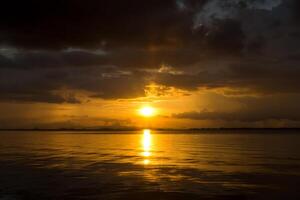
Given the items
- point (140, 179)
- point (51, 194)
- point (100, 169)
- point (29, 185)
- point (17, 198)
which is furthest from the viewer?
point (100, 169)

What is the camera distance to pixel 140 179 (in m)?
31.2

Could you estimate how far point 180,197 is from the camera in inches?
935

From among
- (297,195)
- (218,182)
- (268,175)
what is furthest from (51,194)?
(268,175)

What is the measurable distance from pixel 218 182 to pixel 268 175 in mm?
6848

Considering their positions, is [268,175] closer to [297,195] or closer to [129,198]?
[297,195]

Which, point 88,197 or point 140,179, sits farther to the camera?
point 140,179

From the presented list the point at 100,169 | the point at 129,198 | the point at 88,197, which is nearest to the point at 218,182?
the point at 129,198

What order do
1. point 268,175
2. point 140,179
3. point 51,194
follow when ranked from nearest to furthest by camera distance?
point 51,194, point 140,179, point 268,175

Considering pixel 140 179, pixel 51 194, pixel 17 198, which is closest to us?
pixel 17 198

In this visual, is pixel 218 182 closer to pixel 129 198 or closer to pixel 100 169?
pixel 129 198

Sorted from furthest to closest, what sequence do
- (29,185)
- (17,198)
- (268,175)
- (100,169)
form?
(100,169) < (268,175) < (29,185) < (17,198)

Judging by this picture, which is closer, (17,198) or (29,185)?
(17,198)

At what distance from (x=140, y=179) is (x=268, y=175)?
36.8 ft

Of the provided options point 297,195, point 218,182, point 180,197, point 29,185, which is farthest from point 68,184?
point 297,195
